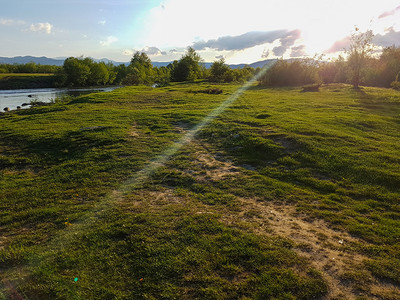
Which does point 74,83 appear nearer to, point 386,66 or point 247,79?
point 247,79

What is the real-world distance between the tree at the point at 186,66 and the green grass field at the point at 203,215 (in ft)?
273

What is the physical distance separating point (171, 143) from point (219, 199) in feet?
22.0

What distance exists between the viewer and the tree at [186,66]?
93.4 metres

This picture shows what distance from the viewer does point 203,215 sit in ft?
23.7

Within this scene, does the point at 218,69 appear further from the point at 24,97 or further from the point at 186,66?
the point at 24,97

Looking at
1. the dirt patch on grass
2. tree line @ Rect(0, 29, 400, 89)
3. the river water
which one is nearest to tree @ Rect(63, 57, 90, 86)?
tree line @ Rect(0, 29, 400, 89)

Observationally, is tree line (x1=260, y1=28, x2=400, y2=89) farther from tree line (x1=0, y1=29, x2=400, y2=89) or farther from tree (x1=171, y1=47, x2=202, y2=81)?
tree (x1=171, y1=47, x2=202, y2=81)

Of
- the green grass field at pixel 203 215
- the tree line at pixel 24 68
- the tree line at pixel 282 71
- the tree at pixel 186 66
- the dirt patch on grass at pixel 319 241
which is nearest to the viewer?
the dirt patch on grass at pixel 319 241

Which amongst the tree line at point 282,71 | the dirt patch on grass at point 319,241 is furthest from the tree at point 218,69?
the dirt patch on grass at point 319,241

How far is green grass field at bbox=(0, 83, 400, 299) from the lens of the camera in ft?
16.4

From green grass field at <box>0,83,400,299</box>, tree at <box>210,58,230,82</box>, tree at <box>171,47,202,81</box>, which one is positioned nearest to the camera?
green grass field at <box>0,83,400,299</box>

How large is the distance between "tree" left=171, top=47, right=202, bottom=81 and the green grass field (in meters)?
83.1

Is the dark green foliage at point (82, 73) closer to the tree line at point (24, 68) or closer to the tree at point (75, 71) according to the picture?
the tree at point (75, 71)

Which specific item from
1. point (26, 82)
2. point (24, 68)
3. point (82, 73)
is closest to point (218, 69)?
point (82, 73)
